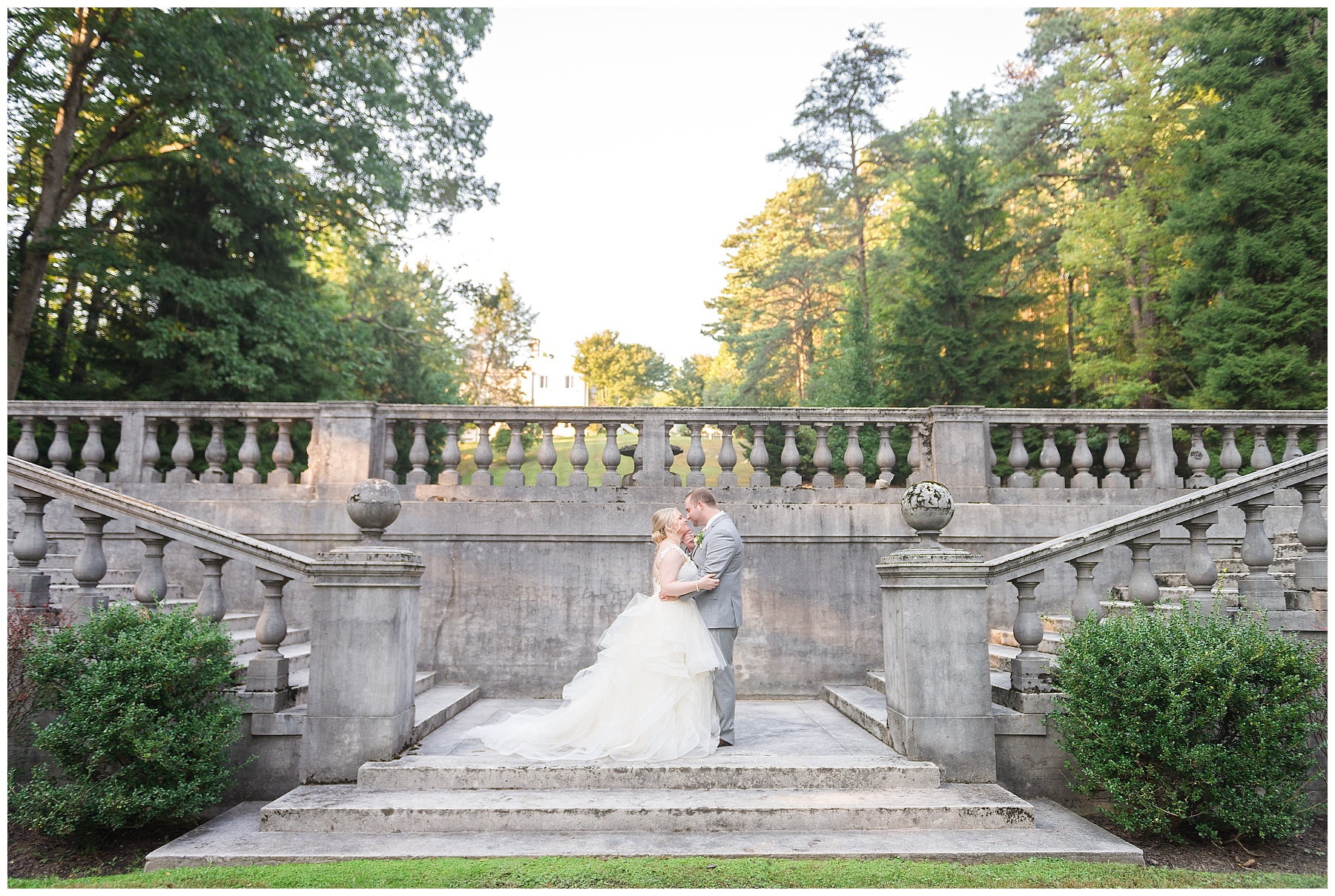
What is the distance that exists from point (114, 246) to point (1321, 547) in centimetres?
1897

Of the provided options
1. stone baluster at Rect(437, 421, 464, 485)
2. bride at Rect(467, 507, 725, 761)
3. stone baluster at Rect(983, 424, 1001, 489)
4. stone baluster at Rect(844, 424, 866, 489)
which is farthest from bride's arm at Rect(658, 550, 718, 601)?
stone baluster at Rect(983, 424, 1001, 489)

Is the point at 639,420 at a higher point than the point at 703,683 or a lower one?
higher

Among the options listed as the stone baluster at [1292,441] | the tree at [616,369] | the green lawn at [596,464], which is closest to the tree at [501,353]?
the green lawn at [596,464]

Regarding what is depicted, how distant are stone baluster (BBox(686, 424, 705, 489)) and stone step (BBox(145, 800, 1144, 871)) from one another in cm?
451

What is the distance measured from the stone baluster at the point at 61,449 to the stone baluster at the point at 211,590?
4.15 metres

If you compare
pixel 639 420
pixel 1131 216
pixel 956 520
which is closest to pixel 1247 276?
pixel 1131 216

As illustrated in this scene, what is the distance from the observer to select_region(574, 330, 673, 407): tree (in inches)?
2630

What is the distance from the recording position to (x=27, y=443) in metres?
8.80

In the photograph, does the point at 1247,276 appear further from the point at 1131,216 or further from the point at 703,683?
the point at 703,683

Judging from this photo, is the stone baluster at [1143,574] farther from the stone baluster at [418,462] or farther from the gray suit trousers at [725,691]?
the stone baluster at [418,462]

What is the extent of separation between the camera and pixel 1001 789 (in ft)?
17.8

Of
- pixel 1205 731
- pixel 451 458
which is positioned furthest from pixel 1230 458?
pixel 451 458

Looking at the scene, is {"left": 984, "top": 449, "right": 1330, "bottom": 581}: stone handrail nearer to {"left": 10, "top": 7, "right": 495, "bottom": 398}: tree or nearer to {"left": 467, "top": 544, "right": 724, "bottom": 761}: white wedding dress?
{"left": 467, "top": 544, "right": 724, "bottom": 761}: white wedding dress

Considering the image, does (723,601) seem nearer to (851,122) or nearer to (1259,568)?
(1259,568)
